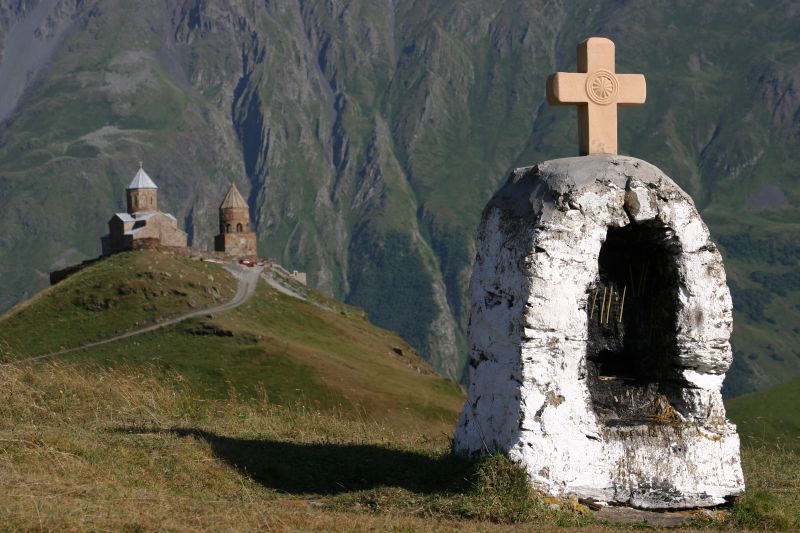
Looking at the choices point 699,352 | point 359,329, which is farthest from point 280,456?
point 359,329

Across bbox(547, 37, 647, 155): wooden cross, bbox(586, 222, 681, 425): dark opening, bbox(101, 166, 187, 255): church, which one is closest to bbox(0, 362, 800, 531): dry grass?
bbox(586, 222, 681, 425): dark opening

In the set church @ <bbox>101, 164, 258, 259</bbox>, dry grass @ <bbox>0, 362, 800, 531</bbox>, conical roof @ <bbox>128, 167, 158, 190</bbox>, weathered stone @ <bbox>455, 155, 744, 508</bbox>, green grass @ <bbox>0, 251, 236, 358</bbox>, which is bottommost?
dry grass @ <bbox>0, 362, 800, 531</bbox>

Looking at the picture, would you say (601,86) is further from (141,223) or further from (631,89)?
(141,223)

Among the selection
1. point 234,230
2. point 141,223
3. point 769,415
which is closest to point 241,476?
point 769,415

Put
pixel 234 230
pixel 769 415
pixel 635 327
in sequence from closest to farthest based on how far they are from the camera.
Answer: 1. pixel 635 327
2. pixel 769 415
3. pixel 234 230

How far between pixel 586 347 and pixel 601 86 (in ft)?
12.4

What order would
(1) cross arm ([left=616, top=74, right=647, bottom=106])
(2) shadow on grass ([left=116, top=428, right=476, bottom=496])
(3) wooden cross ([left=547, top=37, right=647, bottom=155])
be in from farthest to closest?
1. (1) cross arm ([left=616, top=74, right=647, bottom=106])
2. (3) wooden cross ([left=547, top=37, right=647, bottom=155])
3. (2) shadow on grass ([left=116, top=428, right=476, bottom=496])

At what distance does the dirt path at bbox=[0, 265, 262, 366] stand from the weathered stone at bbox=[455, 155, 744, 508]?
1213 inches

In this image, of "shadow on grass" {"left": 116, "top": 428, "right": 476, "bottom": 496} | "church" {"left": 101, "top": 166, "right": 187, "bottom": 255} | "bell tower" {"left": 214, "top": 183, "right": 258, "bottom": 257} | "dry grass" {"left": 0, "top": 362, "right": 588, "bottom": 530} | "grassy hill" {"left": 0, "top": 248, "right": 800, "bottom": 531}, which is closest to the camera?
"dry grass" {"left": 0, "top": 362, "right": 588, "bottom": 530}

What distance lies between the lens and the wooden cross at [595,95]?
1769 cm

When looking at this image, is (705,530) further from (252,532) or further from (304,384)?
(304,384)

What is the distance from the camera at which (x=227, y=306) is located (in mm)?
69125

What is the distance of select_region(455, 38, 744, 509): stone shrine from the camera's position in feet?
51.7

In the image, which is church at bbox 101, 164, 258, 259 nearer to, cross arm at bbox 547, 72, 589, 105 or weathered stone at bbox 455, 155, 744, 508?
cross arm at bbox 547, 72, 589, 105
